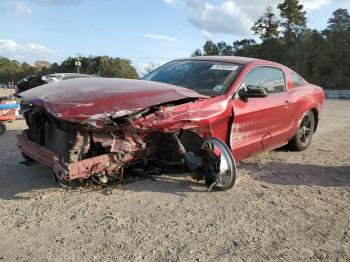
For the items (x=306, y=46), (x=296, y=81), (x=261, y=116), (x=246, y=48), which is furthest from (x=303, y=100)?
(x=246, y=48)

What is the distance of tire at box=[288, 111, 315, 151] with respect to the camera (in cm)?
717

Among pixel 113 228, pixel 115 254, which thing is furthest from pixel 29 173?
pixel 115 254

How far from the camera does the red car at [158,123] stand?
4277 millimetres

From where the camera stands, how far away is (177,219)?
4004mm

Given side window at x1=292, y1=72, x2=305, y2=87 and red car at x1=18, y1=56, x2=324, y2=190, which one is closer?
red car at x1=18, y1=56, x2=324, y2=190

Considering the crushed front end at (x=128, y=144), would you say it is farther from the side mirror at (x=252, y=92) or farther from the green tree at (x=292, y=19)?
the green tree at (x=292, y=19)

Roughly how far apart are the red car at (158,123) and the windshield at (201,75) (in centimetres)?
1

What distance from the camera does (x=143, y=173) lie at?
202 inches

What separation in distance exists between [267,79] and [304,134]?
1.69 metres

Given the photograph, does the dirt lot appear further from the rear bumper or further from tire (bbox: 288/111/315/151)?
tire (bbox: 288/111/315/151)

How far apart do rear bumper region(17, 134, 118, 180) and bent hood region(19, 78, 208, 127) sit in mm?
418

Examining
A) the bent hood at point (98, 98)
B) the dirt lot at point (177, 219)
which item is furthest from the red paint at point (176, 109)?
the dirt lot at point (177, 219)

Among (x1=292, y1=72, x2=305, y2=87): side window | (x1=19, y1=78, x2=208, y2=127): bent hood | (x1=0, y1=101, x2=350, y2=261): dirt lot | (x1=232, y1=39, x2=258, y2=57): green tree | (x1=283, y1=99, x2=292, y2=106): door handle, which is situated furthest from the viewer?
(x1=232, y1=39, x2=258, y2=57): green tree

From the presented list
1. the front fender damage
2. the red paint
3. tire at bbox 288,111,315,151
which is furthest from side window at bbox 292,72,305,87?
the front fender damage
